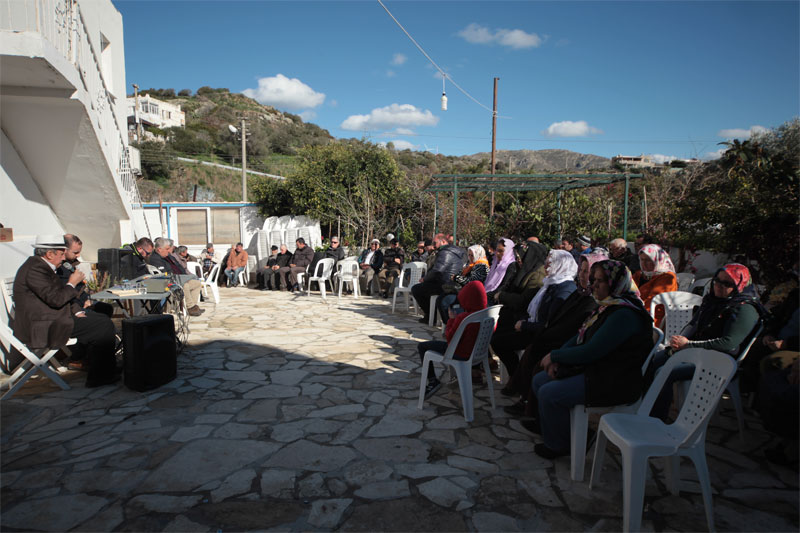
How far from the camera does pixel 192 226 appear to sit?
13727 mm

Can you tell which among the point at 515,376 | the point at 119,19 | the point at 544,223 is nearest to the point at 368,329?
the point at 515,376

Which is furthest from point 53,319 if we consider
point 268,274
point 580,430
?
point 268,274

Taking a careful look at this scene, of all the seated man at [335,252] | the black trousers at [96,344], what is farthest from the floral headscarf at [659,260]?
the seated man at [335,252]

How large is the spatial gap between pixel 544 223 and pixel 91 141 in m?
10.1

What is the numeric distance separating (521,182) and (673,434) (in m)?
8.83

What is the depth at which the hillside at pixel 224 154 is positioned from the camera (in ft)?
103

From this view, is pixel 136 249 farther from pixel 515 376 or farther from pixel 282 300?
pixel 515 376

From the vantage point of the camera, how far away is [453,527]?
7.16 ft

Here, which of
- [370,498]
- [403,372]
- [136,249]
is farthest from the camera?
[136,249]

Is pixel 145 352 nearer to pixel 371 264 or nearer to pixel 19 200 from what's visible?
pixel 19 200

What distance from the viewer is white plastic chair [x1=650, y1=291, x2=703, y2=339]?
159 inches

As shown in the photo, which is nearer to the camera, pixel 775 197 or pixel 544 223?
pixel 775 197

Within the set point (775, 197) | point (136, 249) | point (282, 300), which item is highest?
point (775, 197)

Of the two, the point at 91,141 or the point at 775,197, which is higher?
the point at 91,141
